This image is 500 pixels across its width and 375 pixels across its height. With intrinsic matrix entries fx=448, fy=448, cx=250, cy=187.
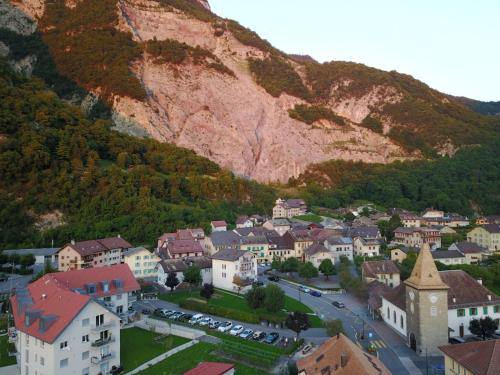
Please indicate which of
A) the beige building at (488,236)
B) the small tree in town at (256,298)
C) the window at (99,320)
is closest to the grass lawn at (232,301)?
the small tree in town at (256,298)

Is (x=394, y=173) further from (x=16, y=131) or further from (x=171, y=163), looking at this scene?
(x=16, y=131)

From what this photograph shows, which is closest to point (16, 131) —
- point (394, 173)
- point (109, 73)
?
point (109, 73)

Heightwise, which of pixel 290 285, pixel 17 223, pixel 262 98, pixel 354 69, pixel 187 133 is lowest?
pixel 290 285

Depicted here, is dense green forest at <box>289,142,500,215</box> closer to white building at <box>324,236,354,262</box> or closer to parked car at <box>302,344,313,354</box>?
white building at <box>324,236,354,262</box>

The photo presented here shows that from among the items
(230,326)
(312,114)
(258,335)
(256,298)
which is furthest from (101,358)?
(312,114)

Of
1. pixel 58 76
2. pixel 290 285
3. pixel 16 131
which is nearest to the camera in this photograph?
pixel 290 285

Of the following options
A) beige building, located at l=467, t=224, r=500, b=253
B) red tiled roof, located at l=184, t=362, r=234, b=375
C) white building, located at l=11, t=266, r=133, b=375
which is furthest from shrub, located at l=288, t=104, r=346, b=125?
red tiled roof, located at l=184, t=362, r=234, b=375

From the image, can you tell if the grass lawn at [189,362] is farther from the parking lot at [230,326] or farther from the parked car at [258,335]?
the parked car at [258,335]
